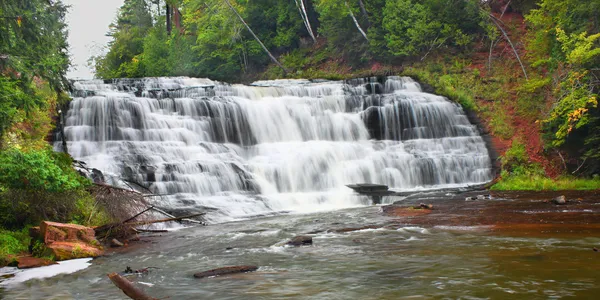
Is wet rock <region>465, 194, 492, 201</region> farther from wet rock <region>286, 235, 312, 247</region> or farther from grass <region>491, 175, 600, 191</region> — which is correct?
wet rock <region>286, 235, 312, 247</region>

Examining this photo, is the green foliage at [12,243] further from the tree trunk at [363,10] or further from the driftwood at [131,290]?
the tree trunk at [363,10]

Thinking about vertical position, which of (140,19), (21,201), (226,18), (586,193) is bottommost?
(586,193)

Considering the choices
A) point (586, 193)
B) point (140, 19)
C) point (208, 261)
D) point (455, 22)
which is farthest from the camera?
point (140, 19)

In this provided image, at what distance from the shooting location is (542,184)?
21.1m

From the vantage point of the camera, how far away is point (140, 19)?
69625 millimetres

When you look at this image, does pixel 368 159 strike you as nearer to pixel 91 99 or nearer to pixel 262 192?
pixel 262 192

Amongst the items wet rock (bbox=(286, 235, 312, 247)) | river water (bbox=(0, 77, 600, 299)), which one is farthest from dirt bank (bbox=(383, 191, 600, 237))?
wet rock (bbox=(286, 235, 312, 247))

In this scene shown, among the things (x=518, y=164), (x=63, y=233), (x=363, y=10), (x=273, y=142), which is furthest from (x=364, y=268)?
(x=363, y=10)

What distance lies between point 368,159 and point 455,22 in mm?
17033

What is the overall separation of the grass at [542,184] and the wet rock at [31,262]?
1762cm

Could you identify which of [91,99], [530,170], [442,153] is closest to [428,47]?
[442,153]

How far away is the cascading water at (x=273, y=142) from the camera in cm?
1922

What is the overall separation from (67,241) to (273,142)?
15.4m

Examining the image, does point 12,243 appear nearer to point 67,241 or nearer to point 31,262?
point 67,241
